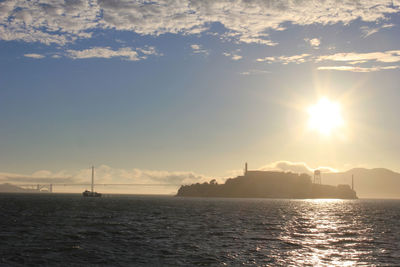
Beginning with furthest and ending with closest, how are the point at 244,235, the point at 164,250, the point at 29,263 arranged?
1. the point at 244,235
2. the point at 164,250
3. the point at 29,263

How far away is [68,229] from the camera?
5797cm

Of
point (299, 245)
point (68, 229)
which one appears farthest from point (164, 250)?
→ point (68, 229)

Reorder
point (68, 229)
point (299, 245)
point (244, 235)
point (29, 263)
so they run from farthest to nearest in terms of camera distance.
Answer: point (68, 229), point (244, 235), point (299, 245), point (29, 263)

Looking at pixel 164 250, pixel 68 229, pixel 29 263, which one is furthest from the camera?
pixel 68 229

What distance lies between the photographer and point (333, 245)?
45.8m

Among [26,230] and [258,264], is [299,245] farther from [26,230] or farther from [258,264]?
[26,230]

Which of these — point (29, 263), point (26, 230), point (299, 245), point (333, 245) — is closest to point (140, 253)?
point (29, 263)

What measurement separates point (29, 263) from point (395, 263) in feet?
98.9

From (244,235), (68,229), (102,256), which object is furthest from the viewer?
(68,229)

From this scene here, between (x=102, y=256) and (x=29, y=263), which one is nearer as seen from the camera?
(x=29, y=263)

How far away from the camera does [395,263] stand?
34.5 metres

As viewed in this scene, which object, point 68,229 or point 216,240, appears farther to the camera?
point 68,229

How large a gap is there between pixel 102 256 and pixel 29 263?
6.16 metres

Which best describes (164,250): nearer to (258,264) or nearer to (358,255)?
(258,264)
